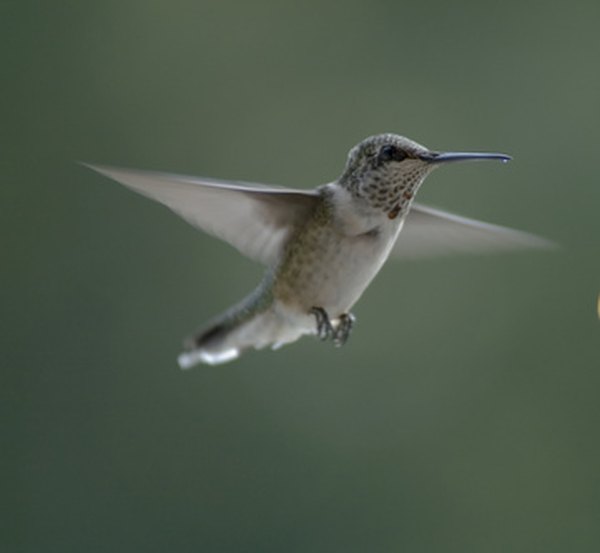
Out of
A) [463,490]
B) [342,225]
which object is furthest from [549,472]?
[342,225]

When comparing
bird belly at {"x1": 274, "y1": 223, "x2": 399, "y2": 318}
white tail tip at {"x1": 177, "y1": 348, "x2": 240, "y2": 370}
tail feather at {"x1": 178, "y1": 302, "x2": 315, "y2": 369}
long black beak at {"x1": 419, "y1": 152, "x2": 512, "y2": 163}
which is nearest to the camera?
long black beak at {"x1": 419, "y1": 152, "x2": 512, "y2": 163}

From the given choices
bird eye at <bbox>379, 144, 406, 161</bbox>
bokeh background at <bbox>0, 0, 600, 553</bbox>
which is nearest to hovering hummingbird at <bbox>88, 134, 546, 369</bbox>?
bird eye at <bbox>379, 144, 406, 161</bbox>

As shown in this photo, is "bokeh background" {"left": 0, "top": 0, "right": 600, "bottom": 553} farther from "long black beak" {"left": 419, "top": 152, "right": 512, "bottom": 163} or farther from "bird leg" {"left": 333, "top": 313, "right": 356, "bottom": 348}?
"long black beak" {"left": 419, "top": 152, "right": 512, "bottom": 163}

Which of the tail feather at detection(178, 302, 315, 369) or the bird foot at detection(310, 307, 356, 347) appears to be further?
the tail feather at detection(178, 302, 315, 369)

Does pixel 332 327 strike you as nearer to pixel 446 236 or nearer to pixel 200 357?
pixel 446 236

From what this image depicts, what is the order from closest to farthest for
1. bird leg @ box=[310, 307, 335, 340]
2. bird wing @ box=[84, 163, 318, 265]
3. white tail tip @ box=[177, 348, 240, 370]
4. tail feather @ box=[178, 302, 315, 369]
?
1. bird wing @ box=[84, 163, 318, 265]
2. bird leg @ box=[310, 307, 335, 340]
3. tail feather @ box=[178, 302, 315, 369]
4. white tail tip @ box=[177, 348, 240, 370]

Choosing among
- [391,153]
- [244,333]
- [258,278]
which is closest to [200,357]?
[244,333]
